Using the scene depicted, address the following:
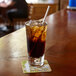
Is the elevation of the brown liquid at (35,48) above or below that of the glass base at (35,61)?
above

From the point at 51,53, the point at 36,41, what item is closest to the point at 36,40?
the point at 36,41

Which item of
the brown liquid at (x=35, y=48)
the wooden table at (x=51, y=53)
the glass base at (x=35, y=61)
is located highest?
the brown liquid at (x=35, y=48)

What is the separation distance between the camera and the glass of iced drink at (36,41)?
0.69m

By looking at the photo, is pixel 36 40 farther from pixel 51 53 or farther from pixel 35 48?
pixel 51 53

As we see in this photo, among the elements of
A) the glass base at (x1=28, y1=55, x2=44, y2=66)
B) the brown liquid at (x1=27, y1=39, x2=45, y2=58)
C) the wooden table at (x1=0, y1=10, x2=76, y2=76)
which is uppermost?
the brown liquid at (x1=27, y1=39, x2=45, y2=58)

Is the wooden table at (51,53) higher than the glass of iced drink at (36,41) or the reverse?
the reverse

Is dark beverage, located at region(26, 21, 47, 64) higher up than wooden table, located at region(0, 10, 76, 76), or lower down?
higher up

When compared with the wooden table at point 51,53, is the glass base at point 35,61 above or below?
above

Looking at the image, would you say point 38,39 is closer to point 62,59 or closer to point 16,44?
point 62,59

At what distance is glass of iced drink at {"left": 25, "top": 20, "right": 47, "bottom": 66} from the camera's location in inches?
27.2

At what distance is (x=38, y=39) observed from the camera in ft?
2.28

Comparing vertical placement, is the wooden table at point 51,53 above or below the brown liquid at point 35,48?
below

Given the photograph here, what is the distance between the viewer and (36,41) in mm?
697

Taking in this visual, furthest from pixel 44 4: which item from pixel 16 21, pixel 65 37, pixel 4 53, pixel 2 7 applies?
pixel 4 53
